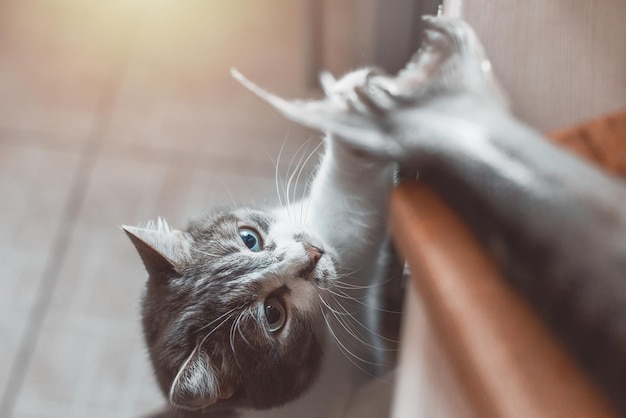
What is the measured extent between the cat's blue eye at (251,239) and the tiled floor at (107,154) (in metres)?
0.29

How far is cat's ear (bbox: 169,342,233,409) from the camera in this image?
733 millimetres

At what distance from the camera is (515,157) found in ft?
1.29

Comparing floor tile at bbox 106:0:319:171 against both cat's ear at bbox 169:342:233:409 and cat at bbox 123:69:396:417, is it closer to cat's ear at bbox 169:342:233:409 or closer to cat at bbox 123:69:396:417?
cat at bbox 123:69:396:417

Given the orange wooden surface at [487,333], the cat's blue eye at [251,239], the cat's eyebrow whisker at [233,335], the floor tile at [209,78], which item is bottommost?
the orange wooden surface at [487,333]

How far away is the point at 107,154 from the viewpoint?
149 cm

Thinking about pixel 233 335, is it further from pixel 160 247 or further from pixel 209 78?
pixel 209 78

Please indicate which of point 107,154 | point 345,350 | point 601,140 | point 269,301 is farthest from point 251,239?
point 107,154

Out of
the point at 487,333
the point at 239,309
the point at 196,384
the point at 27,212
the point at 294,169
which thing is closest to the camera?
the point at 487,333

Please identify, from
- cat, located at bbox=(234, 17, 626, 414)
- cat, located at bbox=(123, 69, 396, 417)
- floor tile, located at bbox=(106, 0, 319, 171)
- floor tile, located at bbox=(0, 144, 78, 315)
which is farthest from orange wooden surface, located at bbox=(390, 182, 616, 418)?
floor tile, located at bbox=(0, 144, 78, 315)

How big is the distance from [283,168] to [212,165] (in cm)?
20

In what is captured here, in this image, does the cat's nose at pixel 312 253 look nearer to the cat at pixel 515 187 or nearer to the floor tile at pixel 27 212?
the cat at pixel 515 187

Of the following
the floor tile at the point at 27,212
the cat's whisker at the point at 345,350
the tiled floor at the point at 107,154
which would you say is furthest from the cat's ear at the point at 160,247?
the floor tile at the point at 27,212

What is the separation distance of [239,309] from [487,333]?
0.53 meters

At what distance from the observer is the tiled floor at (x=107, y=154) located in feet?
4.36
